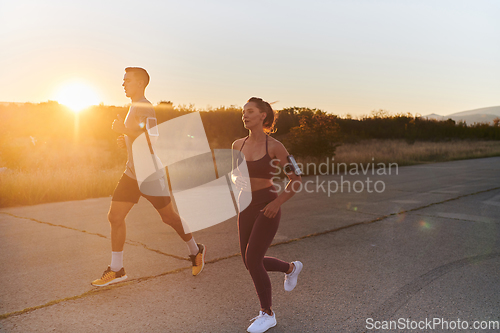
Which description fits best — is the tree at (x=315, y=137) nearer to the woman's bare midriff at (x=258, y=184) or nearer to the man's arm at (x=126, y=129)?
the man's arm at (x=126, y=129)

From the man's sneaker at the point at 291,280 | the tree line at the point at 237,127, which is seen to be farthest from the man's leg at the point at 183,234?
the tree line at the point at 237,127

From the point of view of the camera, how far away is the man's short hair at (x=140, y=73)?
396 cm

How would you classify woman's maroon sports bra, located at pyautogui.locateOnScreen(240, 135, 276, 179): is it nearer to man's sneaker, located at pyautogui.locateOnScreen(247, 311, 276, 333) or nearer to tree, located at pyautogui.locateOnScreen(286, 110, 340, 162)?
man's sneaker, located at pyautogui.locateOnScreen(247, 311, 276, 333)

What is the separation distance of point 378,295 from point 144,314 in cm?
221

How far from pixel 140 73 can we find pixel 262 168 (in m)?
A: 1.87

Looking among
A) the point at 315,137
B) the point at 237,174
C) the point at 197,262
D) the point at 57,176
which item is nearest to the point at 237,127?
the point at 315,137

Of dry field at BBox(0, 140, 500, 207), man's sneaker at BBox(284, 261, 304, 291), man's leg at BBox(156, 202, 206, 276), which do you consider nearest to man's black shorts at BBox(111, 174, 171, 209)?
man's leg at BBox(156, 202, 206, 276)

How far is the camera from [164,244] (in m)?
5.65

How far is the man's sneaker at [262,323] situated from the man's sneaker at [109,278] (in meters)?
1.78

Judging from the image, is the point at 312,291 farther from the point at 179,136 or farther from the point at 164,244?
the point at 179,136

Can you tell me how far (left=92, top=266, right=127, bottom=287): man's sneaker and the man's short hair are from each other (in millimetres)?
2022

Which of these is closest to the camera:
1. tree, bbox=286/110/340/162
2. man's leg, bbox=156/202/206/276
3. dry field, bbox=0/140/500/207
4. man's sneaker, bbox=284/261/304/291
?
man's sneaker, bbox=284/261/304/291

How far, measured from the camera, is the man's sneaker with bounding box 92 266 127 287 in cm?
391

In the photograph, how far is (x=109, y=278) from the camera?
3.96 m
